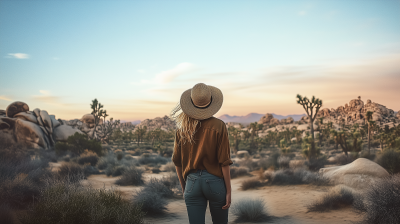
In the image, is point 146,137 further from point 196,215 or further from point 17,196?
point 196,215

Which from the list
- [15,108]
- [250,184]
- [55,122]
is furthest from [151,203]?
[55,122]

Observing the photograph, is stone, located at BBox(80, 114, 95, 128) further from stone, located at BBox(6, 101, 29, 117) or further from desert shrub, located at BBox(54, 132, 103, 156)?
desert shrub, located at BBox(54, 132, 103, 156)

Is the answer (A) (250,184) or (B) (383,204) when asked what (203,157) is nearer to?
(B) (383,204)

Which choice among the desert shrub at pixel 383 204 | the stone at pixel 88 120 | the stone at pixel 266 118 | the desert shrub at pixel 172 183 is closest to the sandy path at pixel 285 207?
the desert shrub at pixel 383 204

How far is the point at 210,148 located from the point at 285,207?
7.69 m

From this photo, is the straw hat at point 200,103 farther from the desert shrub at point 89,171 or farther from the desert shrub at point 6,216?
the desert shrub at point 89,171

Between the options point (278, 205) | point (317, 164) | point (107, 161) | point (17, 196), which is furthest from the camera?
point (107, 161)

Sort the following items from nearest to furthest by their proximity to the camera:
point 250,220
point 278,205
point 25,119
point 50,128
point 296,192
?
point 250,220 < point 278,205 < point 296,192 < point 25,119 < point 50,128

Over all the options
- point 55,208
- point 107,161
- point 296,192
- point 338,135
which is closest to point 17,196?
point 55,208

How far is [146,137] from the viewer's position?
43.9 meters

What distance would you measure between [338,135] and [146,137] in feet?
93.3

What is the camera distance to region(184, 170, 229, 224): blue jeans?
2547 mm

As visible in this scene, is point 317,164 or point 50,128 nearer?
point 317,164

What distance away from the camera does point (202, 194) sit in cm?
258
